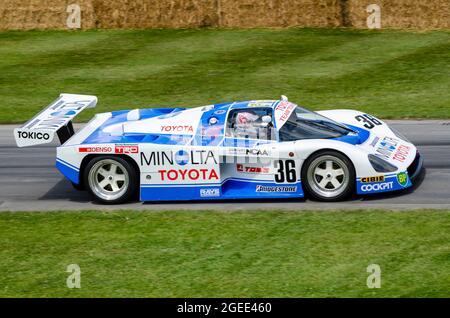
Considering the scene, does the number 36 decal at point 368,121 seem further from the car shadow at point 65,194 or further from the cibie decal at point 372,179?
the car shadow at point 65,194

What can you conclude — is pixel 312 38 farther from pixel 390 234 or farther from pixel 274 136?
pixel 390 234

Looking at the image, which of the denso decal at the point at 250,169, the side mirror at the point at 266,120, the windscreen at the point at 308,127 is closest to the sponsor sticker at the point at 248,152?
the denso decal at the point at 250,169

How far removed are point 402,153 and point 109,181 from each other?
14.2 ft

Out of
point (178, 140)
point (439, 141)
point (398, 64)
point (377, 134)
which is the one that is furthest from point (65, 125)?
point (398, 64)

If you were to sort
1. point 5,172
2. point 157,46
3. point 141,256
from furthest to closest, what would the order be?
point 157,46 < point 5,172 < point 141,256

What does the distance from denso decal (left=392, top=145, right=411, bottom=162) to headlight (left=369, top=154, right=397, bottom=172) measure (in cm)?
25

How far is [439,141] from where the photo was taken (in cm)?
1806

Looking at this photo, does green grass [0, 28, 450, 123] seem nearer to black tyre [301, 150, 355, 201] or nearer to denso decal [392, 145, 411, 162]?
denso decal [392, 145, 411, 162]

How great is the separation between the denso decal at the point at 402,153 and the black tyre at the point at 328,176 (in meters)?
0.82

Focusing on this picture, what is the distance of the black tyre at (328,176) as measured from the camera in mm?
14102

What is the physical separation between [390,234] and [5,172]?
24.5 feet

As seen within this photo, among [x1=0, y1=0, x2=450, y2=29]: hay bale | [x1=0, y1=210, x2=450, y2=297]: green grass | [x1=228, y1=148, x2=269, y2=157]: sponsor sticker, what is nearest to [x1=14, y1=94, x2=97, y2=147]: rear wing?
[x1=0, y1=210, x2=450, y2=297]: green grass

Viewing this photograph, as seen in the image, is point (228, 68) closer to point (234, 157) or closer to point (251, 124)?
point (251, 124)

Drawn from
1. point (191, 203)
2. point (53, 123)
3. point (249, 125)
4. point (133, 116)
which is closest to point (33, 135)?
point (53, 123)
